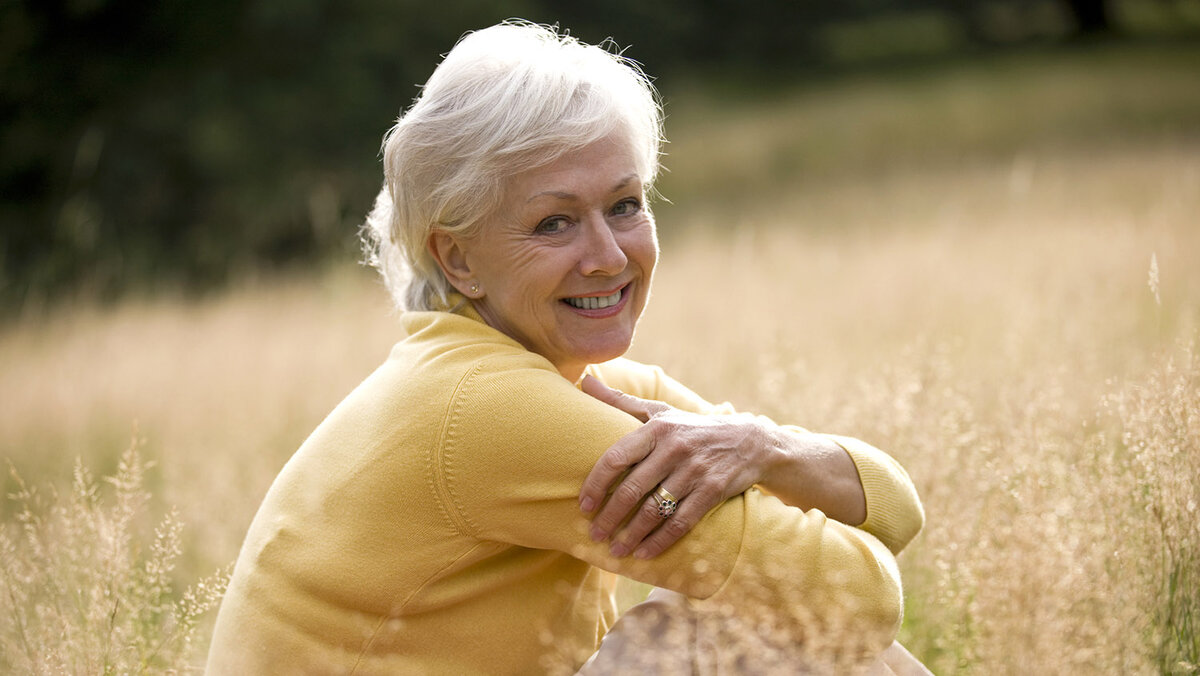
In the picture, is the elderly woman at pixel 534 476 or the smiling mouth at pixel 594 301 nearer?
the elderly woman at pixel 534 476

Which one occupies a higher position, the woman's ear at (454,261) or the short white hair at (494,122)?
the short white hair at (494,122)

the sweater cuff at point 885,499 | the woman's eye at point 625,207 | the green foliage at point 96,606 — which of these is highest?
the woman's eye at point 625,207

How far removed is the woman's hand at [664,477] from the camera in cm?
204

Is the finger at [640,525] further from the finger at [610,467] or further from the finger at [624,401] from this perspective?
the finger at [624,401]

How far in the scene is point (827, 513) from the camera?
7.75 ft

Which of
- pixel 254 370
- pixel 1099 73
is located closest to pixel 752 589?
pixel 254 370

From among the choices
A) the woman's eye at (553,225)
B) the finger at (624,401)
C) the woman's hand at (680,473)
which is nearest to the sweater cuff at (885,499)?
the woman's hand at (680,473)

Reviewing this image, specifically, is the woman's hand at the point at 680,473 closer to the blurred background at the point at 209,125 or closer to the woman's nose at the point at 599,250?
the woman's nose at the point at 599,250

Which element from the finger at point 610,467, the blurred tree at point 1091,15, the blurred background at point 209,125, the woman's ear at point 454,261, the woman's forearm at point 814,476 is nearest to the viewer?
the finger at point 610,467

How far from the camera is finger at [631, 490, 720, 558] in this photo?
6.72 feet

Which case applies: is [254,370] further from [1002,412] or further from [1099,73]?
[1099,73]

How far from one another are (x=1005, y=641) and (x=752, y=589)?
56 cm

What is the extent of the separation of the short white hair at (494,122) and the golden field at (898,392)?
42.1 inches

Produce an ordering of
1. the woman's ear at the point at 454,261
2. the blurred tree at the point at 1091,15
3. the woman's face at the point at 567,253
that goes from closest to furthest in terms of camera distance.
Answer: the woman's face at the point at 567,253 < the woman's ear at the point at 454,261 < the blurred tree at the point at 1091,15
